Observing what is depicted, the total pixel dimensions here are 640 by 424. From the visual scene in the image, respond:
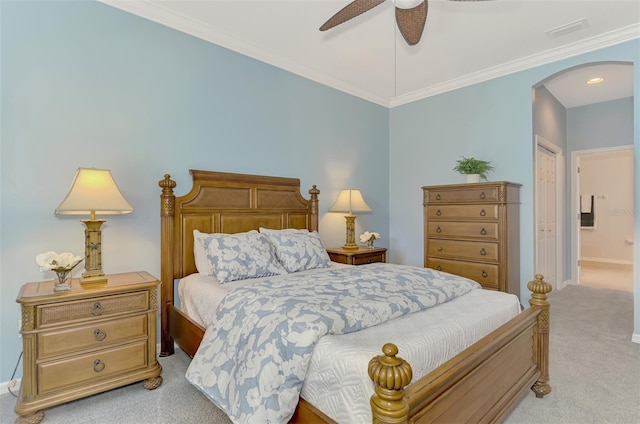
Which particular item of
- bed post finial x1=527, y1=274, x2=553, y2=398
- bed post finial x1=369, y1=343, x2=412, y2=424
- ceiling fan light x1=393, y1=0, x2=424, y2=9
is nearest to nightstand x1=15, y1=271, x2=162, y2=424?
bed post finial x1=369, y1=343, x2=412, y2=424

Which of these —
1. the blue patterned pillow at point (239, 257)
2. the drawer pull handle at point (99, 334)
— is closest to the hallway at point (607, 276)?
the blue patterned pillow at point (239, 257)

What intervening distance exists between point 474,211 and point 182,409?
3178 mm

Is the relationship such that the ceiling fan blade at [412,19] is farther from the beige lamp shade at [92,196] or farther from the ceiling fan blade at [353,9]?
the beige lamp shade at [92,196]

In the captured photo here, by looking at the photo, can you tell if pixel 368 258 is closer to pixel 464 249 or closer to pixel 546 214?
pixel 464 249

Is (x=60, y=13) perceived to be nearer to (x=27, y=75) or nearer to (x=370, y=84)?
(x=27, y=75)

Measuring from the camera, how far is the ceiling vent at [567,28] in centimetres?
291

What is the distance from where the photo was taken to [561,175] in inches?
198

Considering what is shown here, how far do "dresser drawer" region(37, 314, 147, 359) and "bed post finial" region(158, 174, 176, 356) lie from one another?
577mm

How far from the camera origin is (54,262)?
194 cm

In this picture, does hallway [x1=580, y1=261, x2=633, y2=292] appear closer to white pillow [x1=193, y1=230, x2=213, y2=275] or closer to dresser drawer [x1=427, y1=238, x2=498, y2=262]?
dresser drawer [x1=427, y1=238, x2=498, y2=262]

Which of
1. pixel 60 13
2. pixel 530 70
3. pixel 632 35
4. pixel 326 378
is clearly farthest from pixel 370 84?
pixel 326 378

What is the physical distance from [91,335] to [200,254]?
0.95 metres

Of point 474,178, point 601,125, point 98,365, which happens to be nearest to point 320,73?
point 474,178

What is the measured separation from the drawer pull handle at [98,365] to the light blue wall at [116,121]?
0.69m
